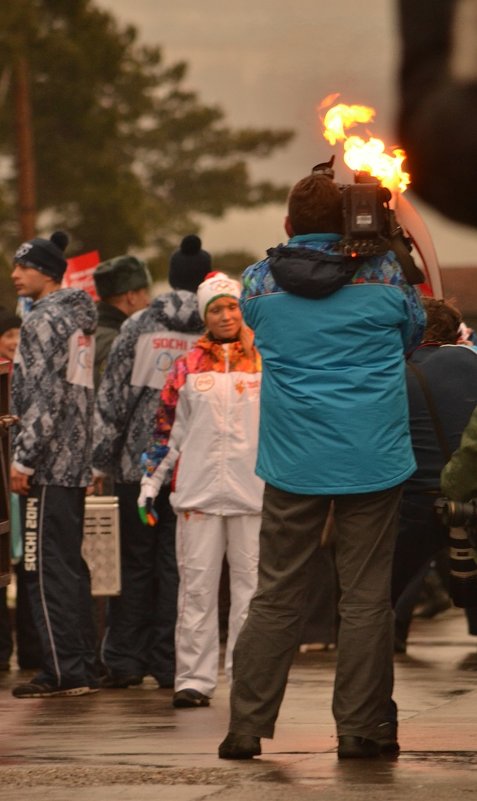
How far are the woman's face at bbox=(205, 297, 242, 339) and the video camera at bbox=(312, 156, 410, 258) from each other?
208 centimetres

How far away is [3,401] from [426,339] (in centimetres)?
189

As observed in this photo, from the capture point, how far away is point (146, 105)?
49.5 m

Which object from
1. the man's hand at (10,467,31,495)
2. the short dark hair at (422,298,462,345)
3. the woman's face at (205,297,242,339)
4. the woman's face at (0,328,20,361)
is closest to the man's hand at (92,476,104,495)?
the man's hand at (10,467,31,495)

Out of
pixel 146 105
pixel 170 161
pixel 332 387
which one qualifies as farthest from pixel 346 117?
pixel 170 161

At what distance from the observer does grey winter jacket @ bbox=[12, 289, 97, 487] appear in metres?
7.83

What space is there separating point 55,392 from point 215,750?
2.58 m

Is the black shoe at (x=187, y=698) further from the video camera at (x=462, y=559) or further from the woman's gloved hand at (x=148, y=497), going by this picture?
the video camera at (x=462, y=559)

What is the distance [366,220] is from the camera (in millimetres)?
5457

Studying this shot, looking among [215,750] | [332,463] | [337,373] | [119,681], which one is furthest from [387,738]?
[119,681]

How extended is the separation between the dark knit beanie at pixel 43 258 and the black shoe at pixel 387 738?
3578mm

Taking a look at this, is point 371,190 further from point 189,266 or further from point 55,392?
point 189,266

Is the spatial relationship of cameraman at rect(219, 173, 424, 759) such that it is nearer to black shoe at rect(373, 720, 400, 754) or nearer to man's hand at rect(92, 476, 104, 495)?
black shoe at rect(373, 720, 400, 754)

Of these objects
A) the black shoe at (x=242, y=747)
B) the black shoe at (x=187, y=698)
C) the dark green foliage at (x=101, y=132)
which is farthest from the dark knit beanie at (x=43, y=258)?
the dark green foliage at (x=101, y=132)

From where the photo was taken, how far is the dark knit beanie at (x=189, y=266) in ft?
29.0
